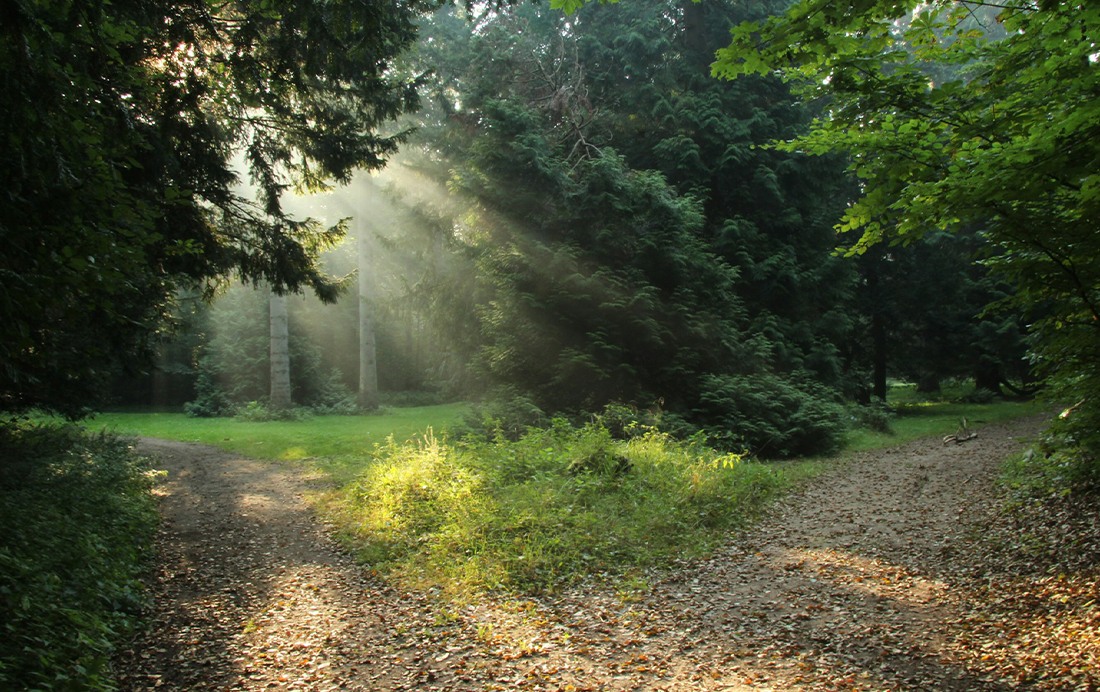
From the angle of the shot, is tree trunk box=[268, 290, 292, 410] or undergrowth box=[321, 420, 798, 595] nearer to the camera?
undergrowth box=[321, 420, 798, 595]

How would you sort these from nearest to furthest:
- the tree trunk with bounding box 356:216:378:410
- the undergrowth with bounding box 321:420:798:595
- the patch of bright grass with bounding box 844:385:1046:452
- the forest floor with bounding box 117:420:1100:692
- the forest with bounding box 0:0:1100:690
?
the forest floor with bounding box 117:420:1100:692, the forest with bounding box 0:0:1100:690, the undergrowth with bounding box 321:420:798:595, the patch of bright grass with bounding box 844:385:1046:452, the tree trunk with bounding box 356:216:378:410

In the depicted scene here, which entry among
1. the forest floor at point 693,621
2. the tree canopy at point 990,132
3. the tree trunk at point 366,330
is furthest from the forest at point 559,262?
the tree trunk at point 366,330

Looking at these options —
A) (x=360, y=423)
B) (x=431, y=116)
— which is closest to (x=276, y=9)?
(x=360, y=423)

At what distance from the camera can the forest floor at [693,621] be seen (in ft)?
13.7

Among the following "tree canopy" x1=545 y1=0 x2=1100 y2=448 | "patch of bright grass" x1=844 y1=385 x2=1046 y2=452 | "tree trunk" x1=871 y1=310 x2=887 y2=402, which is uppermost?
"tree canopy" x1=545 y1=0 x2=1100 y2=448

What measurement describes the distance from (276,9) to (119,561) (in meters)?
5.70

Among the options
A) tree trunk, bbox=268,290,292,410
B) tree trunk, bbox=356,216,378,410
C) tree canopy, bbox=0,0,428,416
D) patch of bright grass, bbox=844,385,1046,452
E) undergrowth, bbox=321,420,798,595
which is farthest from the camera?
tree trunk, bbox=356,216,378,410

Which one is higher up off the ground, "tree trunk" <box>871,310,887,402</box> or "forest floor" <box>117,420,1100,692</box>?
"tree trunk" <box>871,310,887,402</box>

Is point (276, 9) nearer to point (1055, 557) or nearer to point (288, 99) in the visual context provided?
point (288, 99)

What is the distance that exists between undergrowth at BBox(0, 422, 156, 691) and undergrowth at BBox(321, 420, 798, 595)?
222 centimetres

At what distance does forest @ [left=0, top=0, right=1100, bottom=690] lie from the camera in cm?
455

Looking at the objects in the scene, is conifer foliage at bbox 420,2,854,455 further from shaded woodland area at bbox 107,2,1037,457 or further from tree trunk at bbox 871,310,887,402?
tree trunk at bbox 871,310,887,402

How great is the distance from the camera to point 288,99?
10.3 metres

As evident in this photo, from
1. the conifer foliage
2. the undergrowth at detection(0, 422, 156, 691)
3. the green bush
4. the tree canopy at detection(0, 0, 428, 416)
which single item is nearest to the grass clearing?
the green bush
